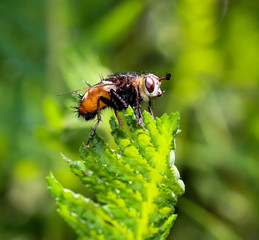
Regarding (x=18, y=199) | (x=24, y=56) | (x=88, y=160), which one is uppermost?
(x=24, y=56)

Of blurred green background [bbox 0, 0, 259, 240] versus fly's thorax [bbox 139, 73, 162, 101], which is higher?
blurred green background [bbox 0, 0, 259, 240]

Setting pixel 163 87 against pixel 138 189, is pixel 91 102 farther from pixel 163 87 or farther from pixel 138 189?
pixel 163 87

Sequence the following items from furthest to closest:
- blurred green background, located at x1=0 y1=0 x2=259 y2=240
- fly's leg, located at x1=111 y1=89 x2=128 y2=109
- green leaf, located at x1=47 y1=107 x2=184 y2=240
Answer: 1. blurred green background, located at x1=0 y1=0 x2=259 y2=240
2. fly's leg, located at x1=111 y1=89 x2=128 y2=109
3. green leaf, located at x1=47 y1=107 x2=184 y2=240

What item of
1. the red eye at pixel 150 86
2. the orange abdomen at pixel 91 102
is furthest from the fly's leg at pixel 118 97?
the red eye at pixel 150 86

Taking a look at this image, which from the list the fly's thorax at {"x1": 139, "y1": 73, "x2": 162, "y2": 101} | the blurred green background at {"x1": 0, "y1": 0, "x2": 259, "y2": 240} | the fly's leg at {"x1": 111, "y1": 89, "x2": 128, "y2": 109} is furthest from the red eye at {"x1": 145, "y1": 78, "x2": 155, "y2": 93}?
the blurred green background at {"x1": 0, "y1": 0, "x2": 259, "y2": 240}

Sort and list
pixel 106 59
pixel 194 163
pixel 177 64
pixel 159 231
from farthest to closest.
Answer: pixel 106 59
pixel 177 64
pixel 194 163
pixel 159 231

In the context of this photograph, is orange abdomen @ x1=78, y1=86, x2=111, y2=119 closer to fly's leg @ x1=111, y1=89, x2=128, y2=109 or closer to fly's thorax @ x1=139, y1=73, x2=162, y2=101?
fly's leg @ x1=111, y1=89, x2=128, y2=109

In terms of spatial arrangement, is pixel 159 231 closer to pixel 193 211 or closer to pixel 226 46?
pixel 193 211

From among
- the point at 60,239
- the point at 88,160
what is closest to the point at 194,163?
the point at 60,239
